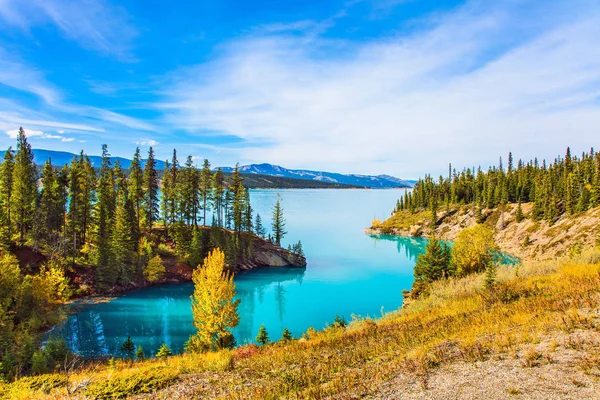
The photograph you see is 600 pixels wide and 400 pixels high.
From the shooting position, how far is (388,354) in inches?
472

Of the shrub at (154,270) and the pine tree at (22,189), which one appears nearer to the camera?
the pine tree at (22,189)

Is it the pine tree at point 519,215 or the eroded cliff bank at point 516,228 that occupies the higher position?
the pine tree at point 519,215

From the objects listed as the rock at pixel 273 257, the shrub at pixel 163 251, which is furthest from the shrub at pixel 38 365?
the rock at pixel 273 257

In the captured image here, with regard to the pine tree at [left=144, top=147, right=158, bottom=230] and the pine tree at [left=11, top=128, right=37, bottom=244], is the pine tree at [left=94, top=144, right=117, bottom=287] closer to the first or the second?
the pine tree at [left=144, top=147, right=158, bottom=230]

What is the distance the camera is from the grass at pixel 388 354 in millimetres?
9938

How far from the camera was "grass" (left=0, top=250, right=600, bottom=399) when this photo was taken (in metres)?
9.94

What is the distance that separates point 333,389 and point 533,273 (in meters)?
17.5

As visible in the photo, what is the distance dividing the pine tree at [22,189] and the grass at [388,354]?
4148 cm

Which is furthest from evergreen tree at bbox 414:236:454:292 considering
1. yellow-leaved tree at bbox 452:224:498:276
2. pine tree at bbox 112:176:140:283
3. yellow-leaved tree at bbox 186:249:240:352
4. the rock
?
pine tree at bbox 112:176:140:283

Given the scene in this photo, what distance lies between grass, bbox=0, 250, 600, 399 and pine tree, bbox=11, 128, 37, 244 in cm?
4148

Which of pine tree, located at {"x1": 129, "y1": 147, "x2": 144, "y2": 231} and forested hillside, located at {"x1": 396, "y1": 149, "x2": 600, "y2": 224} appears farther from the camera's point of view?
forested hillside, located at {"x1": 396, "y1": 149, "x2": 600, "y2": 224}

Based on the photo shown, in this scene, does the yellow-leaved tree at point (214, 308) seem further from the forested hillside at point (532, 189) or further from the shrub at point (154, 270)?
the forested hillside at point (532, 189)

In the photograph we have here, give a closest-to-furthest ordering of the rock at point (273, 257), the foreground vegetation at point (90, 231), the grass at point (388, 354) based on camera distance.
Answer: the grass at point (388, 354) → the foreground vegetation at point (90, 231) → the rock at point (273, 257)

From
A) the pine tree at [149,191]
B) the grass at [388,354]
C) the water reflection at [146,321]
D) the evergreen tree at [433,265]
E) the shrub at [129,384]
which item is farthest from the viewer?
the pine tree at [149,191]
